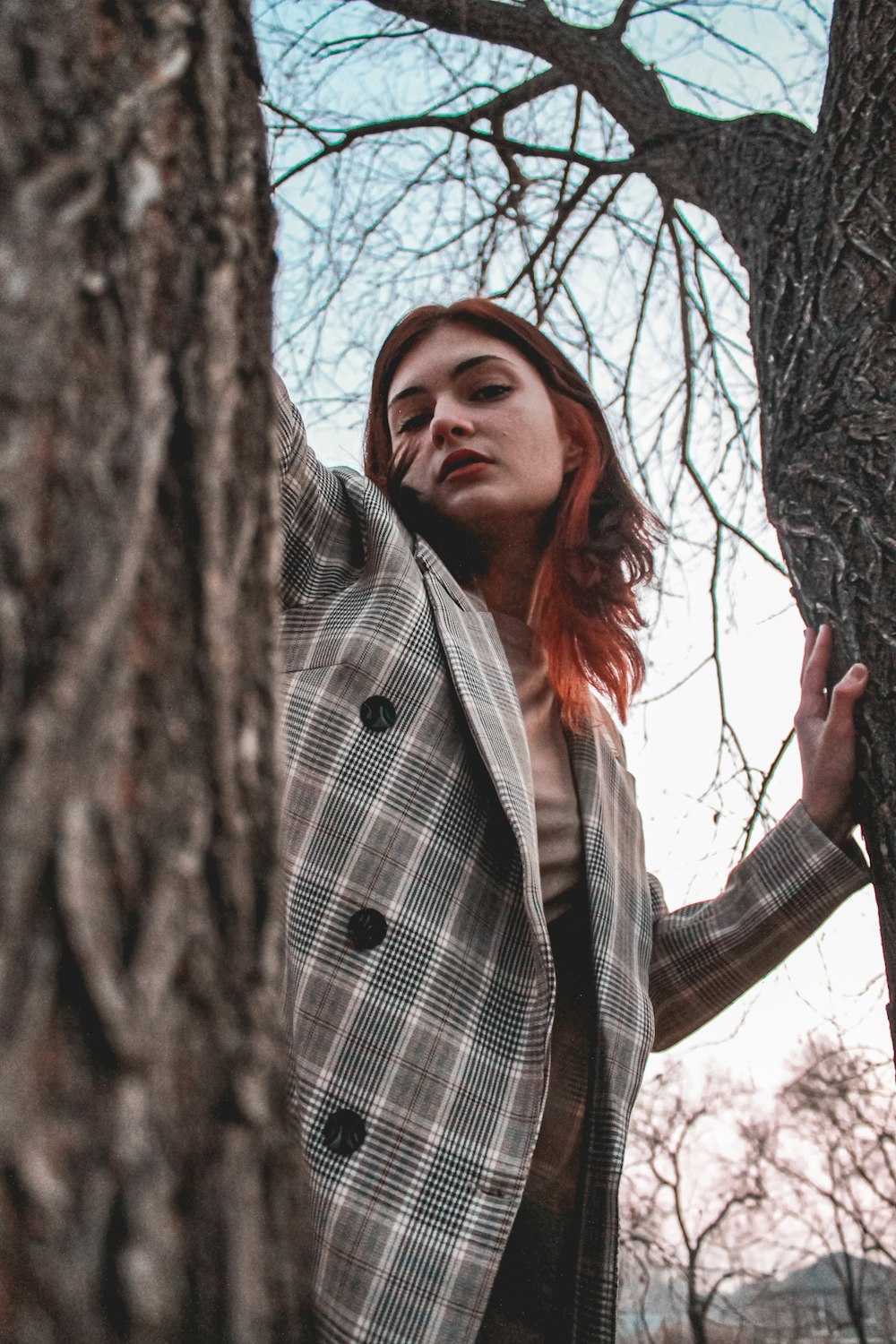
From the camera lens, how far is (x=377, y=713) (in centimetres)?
169

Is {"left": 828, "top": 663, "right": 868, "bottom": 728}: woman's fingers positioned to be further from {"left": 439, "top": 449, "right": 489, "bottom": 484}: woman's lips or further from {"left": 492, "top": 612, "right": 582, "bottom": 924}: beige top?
{"left": 439, "top": 449, "right": 489, "bottom": 484}: woman's lips

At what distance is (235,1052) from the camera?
543mm

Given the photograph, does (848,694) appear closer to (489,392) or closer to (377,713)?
(377,713)

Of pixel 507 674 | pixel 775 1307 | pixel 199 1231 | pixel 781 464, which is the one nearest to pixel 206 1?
pixel 199 1231

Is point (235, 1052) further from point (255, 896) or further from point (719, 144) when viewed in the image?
point (719, 144)

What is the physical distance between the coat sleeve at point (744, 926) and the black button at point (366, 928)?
96 centimetres

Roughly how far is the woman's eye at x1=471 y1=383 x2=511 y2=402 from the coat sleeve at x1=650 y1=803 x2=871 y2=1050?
1182 mm

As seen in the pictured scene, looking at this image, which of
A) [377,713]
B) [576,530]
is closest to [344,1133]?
[377,713]

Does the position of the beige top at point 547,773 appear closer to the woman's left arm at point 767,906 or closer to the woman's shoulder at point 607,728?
the woman's shoulder at point 607,728

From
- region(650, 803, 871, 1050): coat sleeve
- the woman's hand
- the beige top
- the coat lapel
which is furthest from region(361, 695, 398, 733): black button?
region(650, 803, 871, 1050): coat sleeve

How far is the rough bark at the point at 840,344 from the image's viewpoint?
1.78 metres

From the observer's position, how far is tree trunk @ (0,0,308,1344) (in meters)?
0.47

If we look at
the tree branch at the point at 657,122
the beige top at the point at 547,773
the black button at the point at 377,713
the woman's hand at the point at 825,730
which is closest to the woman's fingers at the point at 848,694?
the woman's hand at the point at 825,730

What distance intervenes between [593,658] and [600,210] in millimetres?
2421
